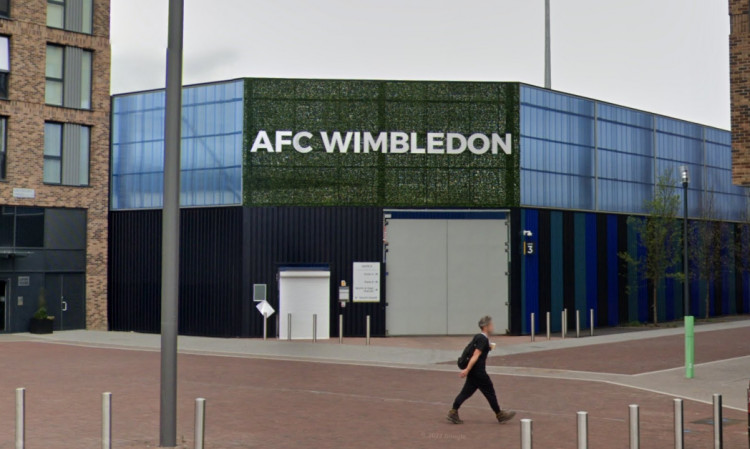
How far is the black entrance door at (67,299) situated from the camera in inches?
1447

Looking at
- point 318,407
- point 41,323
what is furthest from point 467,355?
point 41,323

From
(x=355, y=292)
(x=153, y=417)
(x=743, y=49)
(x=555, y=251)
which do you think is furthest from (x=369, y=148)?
(x=153, y=417)

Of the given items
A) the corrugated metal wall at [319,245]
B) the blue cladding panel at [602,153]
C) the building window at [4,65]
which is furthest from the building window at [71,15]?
the blue cladding panel at [602,153]

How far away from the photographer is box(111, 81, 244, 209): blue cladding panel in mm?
34438

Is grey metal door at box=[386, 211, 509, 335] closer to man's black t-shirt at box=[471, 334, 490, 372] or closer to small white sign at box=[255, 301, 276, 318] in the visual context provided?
small white sign at box=[255, 301, 276, 318]

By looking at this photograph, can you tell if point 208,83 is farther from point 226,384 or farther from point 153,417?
point 153,417

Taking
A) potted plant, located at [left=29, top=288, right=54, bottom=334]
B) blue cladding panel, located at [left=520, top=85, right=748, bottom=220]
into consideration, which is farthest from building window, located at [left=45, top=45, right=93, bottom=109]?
blue cladding panel, located at [left=520, top=85, right=748, bottom=220]

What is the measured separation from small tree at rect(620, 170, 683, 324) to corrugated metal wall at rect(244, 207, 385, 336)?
12482 mm

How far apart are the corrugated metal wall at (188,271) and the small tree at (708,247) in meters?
23.3

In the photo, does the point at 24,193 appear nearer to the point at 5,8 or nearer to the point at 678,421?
the point at 5,8

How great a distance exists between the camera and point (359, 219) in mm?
33969

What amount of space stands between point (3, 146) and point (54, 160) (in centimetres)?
210

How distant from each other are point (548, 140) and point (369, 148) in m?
7.48

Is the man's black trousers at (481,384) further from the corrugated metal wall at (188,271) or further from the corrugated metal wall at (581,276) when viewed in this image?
the corrugated metal wall at (581,276)
